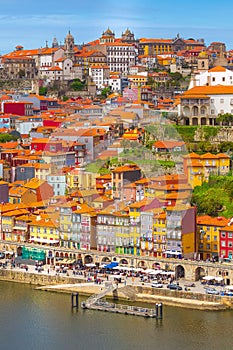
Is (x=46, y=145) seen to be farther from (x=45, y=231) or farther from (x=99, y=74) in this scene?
(x=99, y=74)

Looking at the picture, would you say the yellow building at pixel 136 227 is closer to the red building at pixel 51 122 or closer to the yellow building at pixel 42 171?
the yellow building at pixel 42 171

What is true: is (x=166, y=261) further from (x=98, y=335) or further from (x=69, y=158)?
(x=69, y=158)

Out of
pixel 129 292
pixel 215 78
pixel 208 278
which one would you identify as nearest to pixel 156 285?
pixel 129 292

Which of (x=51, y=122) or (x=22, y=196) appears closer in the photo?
(x=22, y=196)

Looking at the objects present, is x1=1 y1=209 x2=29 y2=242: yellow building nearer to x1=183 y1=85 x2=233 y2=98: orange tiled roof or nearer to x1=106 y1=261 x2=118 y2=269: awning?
x1=106 y1=261 x2=118 y2=269: awning

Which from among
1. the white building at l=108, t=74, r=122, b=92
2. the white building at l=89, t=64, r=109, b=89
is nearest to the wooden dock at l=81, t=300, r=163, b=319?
the white building at l=108, t=74, r=122, b=92

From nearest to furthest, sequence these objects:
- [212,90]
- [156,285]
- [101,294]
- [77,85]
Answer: [101,294] → [156,285] → [212,90] → [77,85]

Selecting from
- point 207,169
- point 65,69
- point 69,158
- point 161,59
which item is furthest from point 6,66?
point 207,169

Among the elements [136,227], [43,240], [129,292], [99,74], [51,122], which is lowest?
[129,292]
